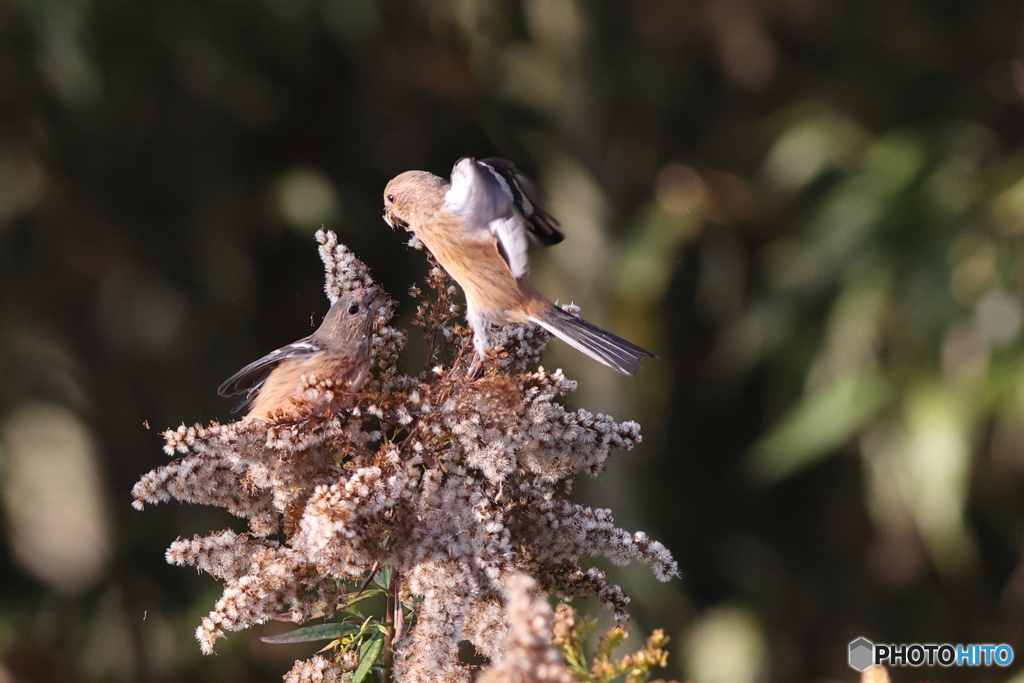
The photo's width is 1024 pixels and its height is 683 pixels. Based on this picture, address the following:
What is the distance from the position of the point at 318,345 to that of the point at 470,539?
206 mm

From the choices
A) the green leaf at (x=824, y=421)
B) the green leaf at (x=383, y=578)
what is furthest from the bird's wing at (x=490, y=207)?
the green leaf at (x=824, y=421)

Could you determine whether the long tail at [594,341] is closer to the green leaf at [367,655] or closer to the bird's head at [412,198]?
the bird's head at [412,198]

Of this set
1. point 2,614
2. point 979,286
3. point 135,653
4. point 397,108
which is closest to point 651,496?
point 979,286

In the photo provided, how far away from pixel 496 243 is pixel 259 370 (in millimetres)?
234

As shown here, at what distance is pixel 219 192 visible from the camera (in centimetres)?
278

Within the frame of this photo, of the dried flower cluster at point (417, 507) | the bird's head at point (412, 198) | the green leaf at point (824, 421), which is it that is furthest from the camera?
the green leaf at point (824, 421)

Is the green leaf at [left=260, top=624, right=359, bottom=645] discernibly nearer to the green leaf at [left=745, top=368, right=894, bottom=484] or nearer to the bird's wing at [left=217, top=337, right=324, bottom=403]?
the bird's wing at [left=217, top=337, right=324, bottom=403]

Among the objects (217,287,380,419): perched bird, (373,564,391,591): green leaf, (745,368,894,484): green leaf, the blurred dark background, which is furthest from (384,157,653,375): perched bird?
(745,368,894,484): green leaf

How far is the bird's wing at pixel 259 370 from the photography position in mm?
714

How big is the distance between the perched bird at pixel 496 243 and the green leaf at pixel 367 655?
0.83 feet

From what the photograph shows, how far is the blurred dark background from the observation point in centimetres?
264

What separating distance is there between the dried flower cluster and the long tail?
0.11 meters

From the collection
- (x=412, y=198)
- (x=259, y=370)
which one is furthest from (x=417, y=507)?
(x=412, y=198)

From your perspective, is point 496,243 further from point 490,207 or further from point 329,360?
point 329,360
